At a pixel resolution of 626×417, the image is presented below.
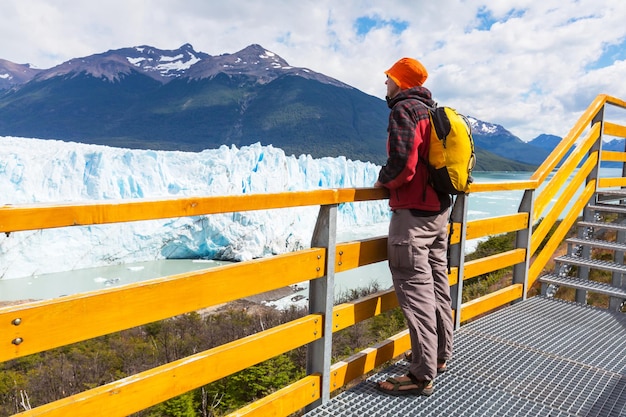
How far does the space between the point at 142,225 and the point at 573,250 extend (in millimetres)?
27242

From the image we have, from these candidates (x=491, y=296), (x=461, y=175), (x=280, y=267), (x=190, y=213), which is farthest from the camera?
(x=491, y=296)

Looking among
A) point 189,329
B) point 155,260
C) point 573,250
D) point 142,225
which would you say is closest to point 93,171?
point 142,225

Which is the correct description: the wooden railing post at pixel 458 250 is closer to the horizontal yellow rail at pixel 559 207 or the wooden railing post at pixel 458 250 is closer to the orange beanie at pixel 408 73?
the orange beanie at pixel 408 73

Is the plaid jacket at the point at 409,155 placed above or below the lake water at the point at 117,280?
above

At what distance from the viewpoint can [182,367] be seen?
1848 millimetres

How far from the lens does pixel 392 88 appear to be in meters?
2.52

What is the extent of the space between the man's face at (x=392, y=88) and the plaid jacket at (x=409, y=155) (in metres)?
0.04

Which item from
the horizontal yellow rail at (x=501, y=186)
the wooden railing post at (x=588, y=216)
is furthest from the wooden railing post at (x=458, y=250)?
the wooden railing post at (x=588, y=216)

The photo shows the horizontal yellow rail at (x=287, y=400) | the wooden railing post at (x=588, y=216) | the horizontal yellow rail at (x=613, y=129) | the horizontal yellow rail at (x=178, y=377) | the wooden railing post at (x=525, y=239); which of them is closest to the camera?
the horizontal yellow rail at (x=178, y=377)

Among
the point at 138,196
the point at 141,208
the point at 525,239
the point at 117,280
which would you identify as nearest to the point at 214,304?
the point at 141,208

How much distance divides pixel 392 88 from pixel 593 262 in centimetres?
346

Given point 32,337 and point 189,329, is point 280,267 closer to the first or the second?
point 32,337

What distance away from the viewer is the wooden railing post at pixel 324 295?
7.82 feet

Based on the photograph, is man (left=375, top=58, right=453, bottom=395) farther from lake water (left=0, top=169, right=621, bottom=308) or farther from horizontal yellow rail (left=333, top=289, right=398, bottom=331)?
lake water (left=0, top=169, right=621, bottom=308)
